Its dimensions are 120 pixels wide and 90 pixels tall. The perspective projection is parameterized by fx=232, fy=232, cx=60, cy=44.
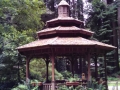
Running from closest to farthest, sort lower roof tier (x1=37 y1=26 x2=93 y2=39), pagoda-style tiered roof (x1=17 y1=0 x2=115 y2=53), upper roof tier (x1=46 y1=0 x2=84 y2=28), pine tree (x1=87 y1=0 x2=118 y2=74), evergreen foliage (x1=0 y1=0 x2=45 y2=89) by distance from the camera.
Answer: pagoda-style tiered roof (x1=17 y1=0 x2=115 y2=53) < lower roof tier (x1=37 y1=26 x2=93 y2=39) < upper roof tier (x1=46 y1=0 x2=84 y2=28) < evergreen foliage (x1=0 y1=0 x2=45 y2=89) < pine tree (x1=87 y1=0 x2=118 y2=74)

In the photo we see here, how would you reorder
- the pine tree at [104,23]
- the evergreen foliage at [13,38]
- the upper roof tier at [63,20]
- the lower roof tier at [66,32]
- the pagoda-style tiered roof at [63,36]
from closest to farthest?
the pagoda-style tiered roof at [63,36]
the lower roof tier at [66,32]
the upper roof tier at [63,20]
the evergreen foliage at [13,38]
the pine tree at [104,23]

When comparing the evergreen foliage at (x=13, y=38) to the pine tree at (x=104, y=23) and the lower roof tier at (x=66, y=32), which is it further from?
the pine tree at (x=104, y=23)

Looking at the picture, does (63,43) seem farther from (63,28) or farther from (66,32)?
(63,28)

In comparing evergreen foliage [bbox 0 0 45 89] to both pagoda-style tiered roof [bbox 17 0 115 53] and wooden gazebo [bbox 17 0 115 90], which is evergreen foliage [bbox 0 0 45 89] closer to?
wooden gazebo [bbox 17 0 115 90]

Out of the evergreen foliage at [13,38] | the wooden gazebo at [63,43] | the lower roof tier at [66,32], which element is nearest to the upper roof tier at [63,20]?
the wooden gazebo at [63,43]

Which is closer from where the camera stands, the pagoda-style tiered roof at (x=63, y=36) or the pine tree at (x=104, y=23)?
the pagoda-style tiered roof at (x=63, y=36)

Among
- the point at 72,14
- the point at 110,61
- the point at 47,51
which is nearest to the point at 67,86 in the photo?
the point at 47,51

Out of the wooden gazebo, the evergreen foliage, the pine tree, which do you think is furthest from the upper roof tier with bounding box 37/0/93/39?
the pine tree

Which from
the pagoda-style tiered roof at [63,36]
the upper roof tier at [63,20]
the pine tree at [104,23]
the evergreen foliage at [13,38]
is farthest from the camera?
the pine tree at [104,23]

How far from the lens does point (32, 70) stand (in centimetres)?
2064

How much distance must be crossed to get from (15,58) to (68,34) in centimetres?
541

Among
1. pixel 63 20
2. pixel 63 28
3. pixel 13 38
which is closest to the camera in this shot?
pixel 63 28

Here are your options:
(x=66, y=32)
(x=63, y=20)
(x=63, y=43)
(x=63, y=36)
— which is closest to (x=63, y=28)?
(x=66, y=32)

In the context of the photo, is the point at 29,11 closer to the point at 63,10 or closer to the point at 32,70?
the point at 63,10
